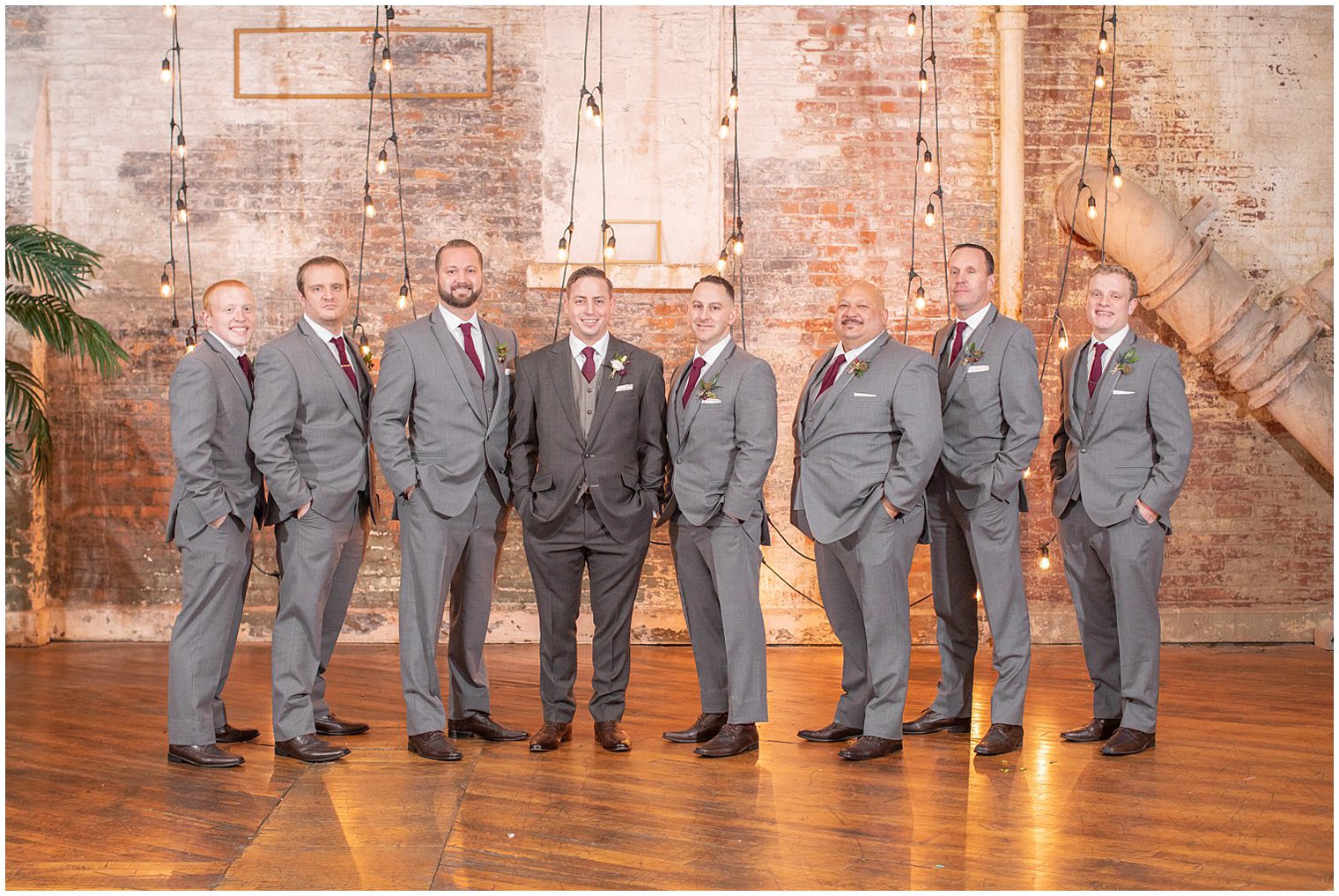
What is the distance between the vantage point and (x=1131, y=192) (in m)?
7.02

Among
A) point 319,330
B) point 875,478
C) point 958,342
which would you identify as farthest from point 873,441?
point 319,330

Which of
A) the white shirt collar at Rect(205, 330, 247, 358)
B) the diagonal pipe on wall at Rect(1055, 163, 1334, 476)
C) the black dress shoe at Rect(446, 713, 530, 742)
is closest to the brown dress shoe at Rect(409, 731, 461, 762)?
the black dress shoe at Rect(446, 713, 530, 742)

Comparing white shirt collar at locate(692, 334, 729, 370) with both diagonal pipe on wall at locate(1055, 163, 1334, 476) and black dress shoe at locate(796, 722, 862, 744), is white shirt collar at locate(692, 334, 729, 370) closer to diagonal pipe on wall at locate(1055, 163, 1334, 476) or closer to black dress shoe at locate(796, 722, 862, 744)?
black dress shoe at locate(796, 722, 862, 744)

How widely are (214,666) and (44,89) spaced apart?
13.4 feet

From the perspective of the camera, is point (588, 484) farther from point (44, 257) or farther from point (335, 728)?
point (44, 257)

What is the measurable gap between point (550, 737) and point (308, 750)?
0.88m

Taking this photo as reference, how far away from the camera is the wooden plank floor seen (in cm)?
351

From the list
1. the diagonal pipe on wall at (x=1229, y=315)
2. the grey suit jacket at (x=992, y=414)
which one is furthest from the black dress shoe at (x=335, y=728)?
the diagonal pipe on wall at (x=1229, y=315)

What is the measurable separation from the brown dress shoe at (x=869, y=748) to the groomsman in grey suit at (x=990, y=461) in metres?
0.35

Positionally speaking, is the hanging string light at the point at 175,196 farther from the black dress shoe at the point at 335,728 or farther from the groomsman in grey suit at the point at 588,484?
the groomsman in grey suit at the point at 588,484

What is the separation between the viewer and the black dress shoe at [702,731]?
4.93m

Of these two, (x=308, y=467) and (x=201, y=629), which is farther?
(x=308, y=467)

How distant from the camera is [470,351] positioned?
483 cm

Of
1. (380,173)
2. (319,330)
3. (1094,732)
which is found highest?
(380,173)
